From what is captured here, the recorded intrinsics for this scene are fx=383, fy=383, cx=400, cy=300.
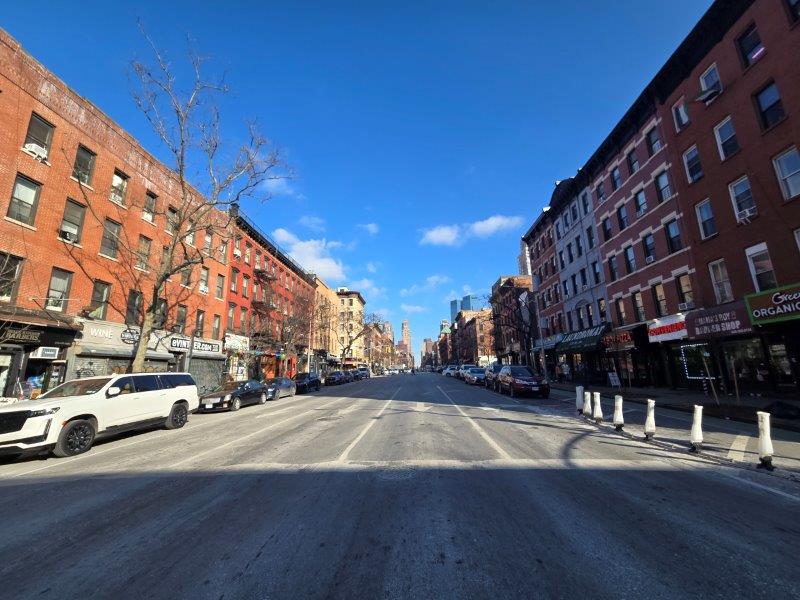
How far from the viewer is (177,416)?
1344 cm

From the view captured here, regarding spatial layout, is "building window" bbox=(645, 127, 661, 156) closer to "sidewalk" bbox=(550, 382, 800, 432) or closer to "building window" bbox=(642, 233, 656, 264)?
"building window" bbox=(642, 233, 656, 264)

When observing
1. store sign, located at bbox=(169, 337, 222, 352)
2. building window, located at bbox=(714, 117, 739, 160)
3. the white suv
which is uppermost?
building window, located at bbox=(714, 117, 739, 160)

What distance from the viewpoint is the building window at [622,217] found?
26469 mm

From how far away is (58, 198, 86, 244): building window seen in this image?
1844cm

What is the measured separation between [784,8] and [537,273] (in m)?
30.3

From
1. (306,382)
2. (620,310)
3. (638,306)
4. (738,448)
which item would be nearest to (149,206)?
(306,382)

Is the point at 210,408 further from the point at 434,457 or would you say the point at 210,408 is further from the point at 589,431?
the point at 589,431

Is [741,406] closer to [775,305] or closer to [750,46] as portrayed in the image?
[775,305]

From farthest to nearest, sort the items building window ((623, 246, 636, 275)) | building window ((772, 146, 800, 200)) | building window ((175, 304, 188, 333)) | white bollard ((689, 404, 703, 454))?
building window ((175, 304, 188, 333)) → building window ((623, 246, 636, 275)) → building window ((772, 146, 800, 200)) → white bollard ((689, 404, 703, 454))

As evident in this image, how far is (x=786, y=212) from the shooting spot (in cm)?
1475

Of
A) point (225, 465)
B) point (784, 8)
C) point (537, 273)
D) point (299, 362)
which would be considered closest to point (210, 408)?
point (225, 465)

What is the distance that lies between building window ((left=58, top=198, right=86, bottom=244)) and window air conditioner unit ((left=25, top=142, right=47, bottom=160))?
208 cm

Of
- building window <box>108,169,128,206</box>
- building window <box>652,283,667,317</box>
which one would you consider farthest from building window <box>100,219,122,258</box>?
building window <box>652,283,667,317</box>

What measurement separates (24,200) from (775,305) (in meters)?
30.8
